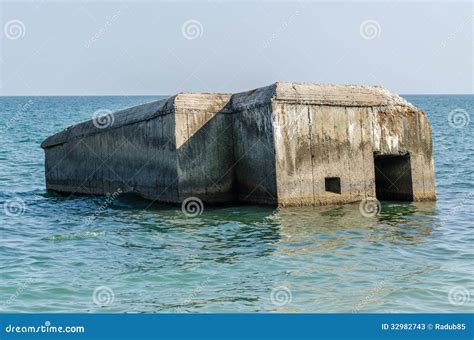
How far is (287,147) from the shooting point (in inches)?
386

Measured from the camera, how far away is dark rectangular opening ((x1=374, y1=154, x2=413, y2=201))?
1103 centimetres

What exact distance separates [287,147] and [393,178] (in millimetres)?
2525

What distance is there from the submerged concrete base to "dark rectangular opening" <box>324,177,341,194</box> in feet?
0.05

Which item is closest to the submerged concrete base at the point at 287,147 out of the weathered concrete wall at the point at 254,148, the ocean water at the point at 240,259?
the weathered concrete wall at the point at 254,148

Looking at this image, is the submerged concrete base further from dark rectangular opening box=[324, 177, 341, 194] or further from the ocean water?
the ocean water

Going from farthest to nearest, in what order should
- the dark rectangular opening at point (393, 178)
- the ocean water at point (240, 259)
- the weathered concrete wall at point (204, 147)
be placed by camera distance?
the dark rectangular opening at point (393, 178) < the weathered concrete wall at point (204, 147) < the ocean water at point (240, 259)

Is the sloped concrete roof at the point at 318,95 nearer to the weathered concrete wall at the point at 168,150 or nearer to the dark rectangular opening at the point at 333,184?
the weathered concrete wall at the point at 168,150

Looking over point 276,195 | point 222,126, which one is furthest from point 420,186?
point 222,126

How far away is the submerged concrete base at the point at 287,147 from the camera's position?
9.88 metres

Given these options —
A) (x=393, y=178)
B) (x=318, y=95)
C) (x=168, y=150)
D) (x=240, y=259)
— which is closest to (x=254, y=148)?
(x=318, y=95)

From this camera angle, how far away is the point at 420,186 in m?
11.0

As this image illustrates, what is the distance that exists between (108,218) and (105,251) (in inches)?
110

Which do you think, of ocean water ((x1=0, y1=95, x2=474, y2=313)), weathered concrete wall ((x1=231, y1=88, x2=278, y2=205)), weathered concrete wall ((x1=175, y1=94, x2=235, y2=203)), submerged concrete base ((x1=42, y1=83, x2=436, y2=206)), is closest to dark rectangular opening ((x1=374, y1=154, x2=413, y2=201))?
submerged concrete base ((x1=42, y1=83, x2=436, y2=206))

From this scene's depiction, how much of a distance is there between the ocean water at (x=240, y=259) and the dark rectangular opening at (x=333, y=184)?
18.4 inches
